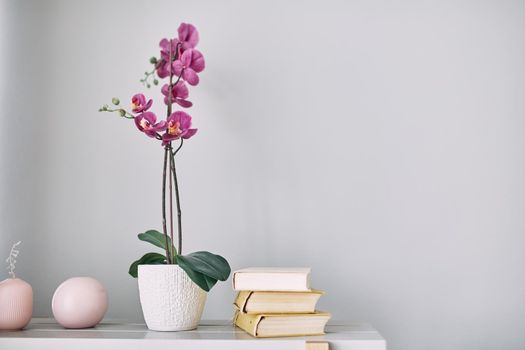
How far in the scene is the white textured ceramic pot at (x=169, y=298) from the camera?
147cm

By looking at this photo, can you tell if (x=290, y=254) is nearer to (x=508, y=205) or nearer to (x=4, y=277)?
(x=508, y=205)

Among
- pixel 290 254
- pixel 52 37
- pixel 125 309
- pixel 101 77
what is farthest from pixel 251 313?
pixel 52 37

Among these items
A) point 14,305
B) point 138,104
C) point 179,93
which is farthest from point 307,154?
point 14,305

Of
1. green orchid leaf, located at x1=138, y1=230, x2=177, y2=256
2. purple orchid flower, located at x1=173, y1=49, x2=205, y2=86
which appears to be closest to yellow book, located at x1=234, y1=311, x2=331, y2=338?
green orchid leaf, located at x1=138, y1=230, x2=177, y2=256

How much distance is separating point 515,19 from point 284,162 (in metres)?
0.76

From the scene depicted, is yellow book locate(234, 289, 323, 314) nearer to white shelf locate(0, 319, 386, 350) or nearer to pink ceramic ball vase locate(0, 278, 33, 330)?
white shelf locate(0, 319, 386, 350)

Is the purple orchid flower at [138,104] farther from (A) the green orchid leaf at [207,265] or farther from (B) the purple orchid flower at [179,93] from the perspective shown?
(A) the green orchid leaf at [207,265]

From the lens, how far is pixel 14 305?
147 cm

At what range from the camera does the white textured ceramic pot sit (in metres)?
1.47

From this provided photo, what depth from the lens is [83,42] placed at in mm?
1875

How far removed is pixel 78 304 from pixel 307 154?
724 millimetres

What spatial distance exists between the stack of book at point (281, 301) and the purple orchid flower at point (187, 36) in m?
0.56

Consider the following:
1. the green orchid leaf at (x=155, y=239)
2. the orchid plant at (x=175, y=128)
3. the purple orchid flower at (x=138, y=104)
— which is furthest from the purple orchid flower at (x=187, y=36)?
the green orchid leaf at (x=155, y=239)

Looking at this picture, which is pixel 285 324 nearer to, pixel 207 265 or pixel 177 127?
pixel 207 265
